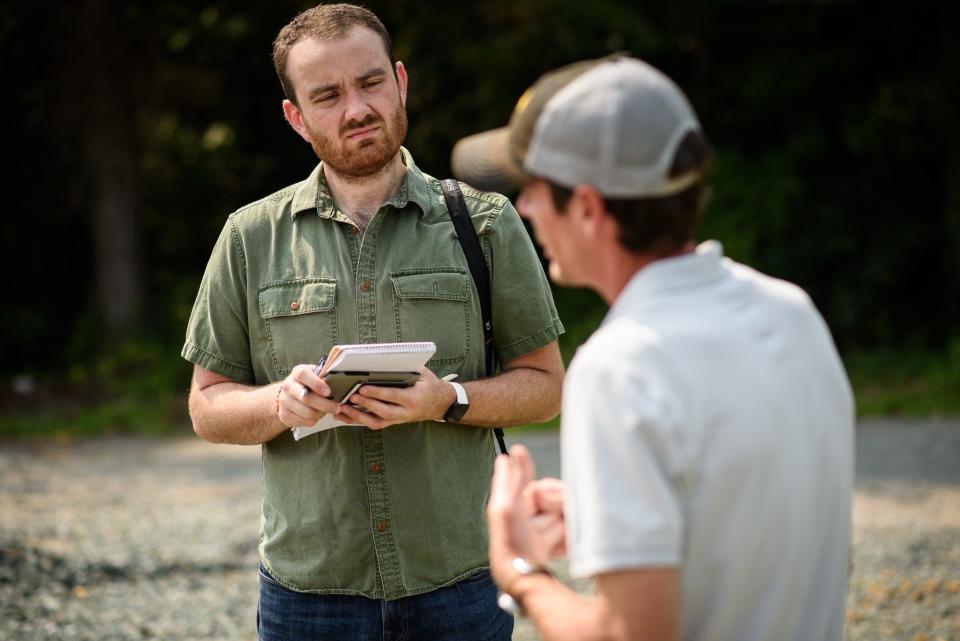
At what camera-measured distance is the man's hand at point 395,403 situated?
249 centimetres

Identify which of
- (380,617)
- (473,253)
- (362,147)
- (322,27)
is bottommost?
(380,617)

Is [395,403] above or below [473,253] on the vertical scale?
below

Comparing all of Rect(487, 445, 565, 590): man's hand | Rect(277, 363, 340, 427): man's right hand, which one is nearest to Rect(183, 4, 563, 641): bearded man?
Rect(277, 363, 340, 427): man's right hand

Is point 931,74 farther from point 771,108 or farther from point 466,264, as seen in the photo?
point 466,264

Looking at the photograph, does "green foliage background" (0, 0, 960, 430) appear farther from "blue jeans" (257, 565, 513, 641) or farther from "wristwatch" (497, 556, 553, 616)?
"wristwatch" (497, 556, 553, 616)

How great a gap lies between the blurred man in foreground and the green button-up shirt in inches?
38.0

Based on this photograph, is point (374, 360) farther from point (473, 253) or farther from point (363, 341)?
point (473, 253)

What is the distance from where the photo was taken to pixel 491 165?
1862mm

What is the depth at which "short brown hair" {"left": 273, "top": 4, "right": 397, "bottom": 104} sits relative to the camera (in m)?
2.80

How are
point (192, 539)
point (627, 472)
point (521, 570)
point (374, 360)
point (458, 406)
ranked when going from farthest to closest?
point (192, 539) < point (458, 406) < point (374, 360) < point (521, 570) < point (627, 472)

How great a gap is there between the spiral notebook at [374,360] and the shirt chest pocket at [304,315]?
0.98 ft

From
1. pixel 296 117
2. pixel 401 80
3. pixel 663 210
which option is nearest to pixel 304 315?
pixel 296 117

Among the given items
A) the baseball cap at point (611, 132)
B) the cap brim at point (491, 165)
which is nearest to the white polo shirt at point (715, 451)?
the baseball cap at point (611, 132)

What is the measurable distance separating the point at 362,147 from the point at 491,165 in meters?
0.98
